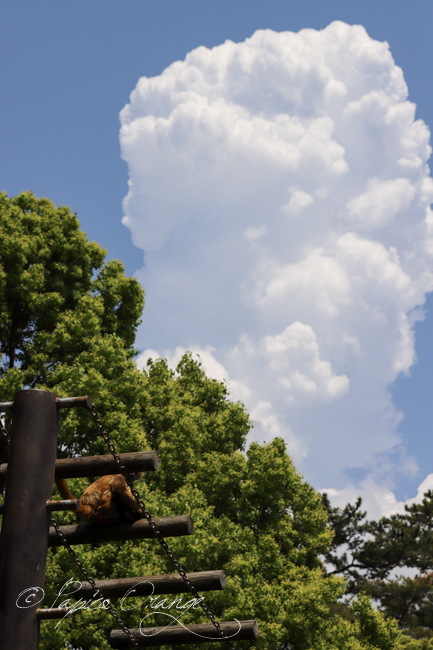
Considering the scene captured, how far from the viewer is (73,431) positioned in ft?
55.5

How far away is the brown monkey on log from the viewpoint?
5961 millimetres

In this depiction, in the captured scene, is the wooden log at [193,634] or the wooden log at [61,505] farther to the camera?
the wooden log at [193,634]

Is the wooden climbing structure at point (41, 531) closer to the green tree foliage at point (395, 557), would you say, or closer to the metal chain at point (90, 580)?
the metal chain at point (90, 580)

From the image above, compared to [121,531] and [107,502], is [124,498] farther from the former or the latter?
[121,531]

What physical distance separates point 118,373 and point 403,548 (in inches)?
1065

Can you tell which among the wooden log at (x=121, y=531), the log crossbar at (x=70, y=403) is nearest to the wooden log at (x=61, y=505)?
the wooden log at (x=121, y=531)

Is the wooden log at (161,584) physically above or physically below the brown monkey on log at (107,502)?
below

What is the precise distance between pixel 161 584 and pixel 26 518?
1798 mm

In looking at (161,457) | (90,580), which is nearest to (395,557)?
(161,457)

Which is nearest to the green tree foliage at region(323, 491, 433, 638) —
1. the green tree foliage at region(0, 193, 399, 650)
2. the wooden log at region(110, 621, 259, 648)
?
the green tree foliage at region(0, 193, 399, 650)

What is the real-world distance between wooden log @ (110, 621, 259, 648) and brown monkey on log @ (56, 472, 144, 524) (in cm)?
125

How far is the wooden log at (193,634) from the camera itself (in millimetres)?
6102

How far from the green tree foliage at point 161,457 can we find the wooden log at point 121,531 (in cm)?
948

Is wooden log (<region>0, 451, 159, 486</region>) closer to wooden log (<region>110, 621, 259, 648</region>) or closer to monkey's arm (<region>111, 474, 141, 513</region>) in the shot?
monkey's arm (<region>111, 474, 141, 513</region>)
